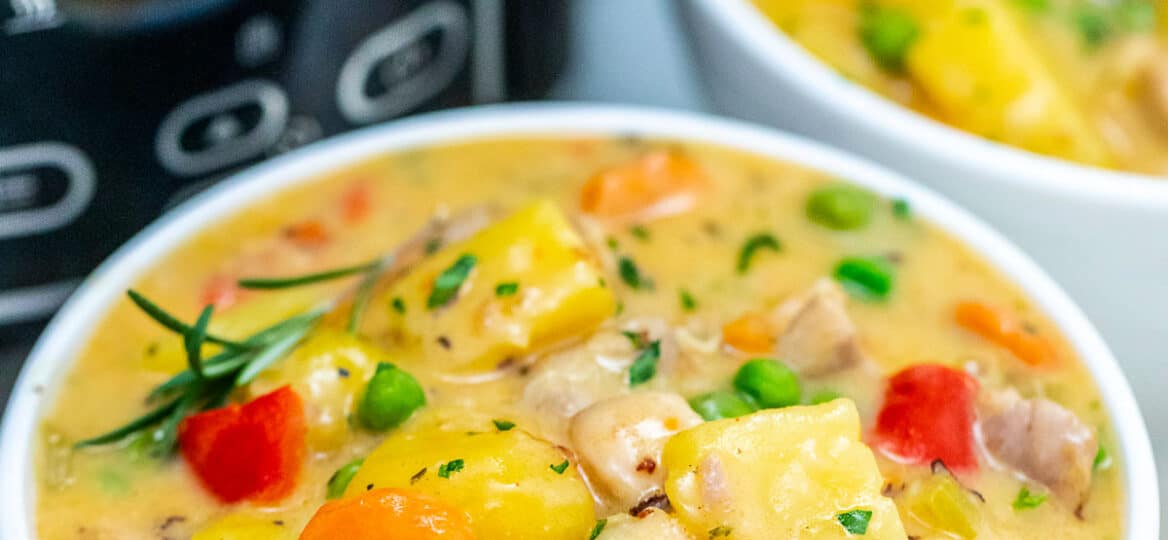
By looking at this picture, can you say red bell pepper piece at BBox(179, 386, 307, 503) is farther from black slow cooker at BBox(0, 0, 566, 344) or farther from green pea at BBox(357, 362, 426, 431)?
black slow cooker at BBox(0, 0, 566, 344)

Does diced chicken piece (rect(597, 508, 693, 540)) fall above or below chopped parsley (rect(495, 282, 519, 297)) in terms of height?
below

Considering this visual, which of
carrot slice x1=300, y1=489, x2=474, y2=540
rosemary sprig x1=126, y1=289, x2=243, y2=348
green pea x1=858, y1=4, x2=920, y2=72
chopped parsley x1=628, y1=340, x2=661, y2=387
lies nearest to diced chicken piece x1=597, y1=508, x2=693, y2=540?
carrot slice x1=300, y1=489, x2=474, y2=540

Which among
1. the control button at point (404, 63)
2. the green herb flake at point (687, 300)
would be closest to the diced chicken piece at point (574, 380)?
the green herb flake at point (687, 300)

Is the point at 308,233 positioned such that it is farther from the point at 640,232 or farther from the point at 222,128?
the point at 640,232

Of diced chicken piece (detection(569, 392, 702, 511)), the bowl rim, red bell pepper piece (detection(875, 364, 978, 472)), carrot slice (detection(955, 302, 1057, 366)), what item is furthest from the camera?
the bowl rim

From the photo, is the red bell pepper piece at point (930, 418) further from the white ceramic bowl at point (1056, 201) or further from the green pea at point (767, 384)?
the white ceramic bowl at point (1056, 201)

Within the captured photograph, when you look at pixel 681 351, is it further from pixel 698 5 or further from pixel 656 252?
pixel 698 5
